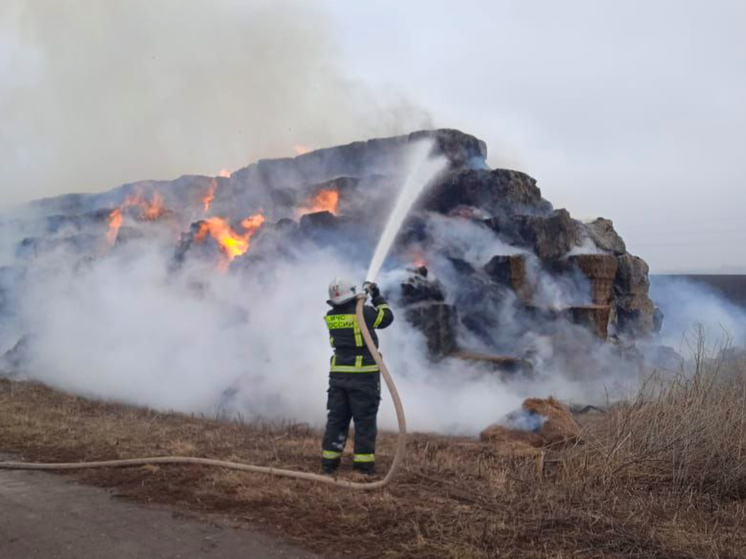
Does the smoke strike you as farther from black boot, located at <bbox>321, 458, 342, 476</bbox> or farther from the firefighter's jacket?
black boot, located at <bbox>321, 458, 342, 476</bbox>

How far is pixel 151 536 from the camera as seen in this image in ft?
14.2

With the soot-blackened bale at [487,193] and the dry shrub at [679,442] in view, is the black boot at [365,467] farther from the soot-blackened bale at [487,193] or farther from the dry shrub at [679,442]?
the soot-blackened bale at [487,193]

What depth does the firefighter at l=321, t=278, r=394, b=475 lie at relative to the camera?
20.0ft

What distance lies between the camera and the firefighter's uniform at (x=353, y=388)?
6082 millimetres

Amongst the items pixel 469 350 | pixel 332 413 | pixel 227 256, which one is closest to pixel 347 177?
pixel 227 256

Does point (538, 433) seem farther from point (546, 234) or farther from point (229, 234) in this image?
point (229, 234)

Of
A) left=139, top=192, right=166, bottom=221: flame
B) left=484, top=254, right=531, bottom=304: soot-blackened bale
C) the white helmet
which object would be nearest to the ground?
the white helmet

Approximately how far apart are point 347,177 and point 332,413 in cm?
1385

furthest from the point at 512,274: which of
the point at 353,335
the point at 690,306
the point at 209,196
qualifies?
the point at 690,306

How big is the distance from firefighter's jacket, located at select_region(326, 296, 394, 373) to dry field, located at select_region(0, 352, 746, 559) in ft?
3.50

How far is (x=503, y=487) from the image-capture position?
17.5 feet

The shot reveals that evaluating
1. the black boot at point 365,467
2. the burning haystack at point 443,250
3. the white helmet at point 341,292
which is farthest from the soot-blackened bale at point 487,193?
the black boot at point 365,467

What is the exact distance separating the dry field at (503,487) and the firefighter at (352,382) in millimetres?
448

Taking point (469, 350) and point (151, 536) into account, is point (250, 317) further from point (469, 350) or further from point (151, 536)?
point (151, 536)
